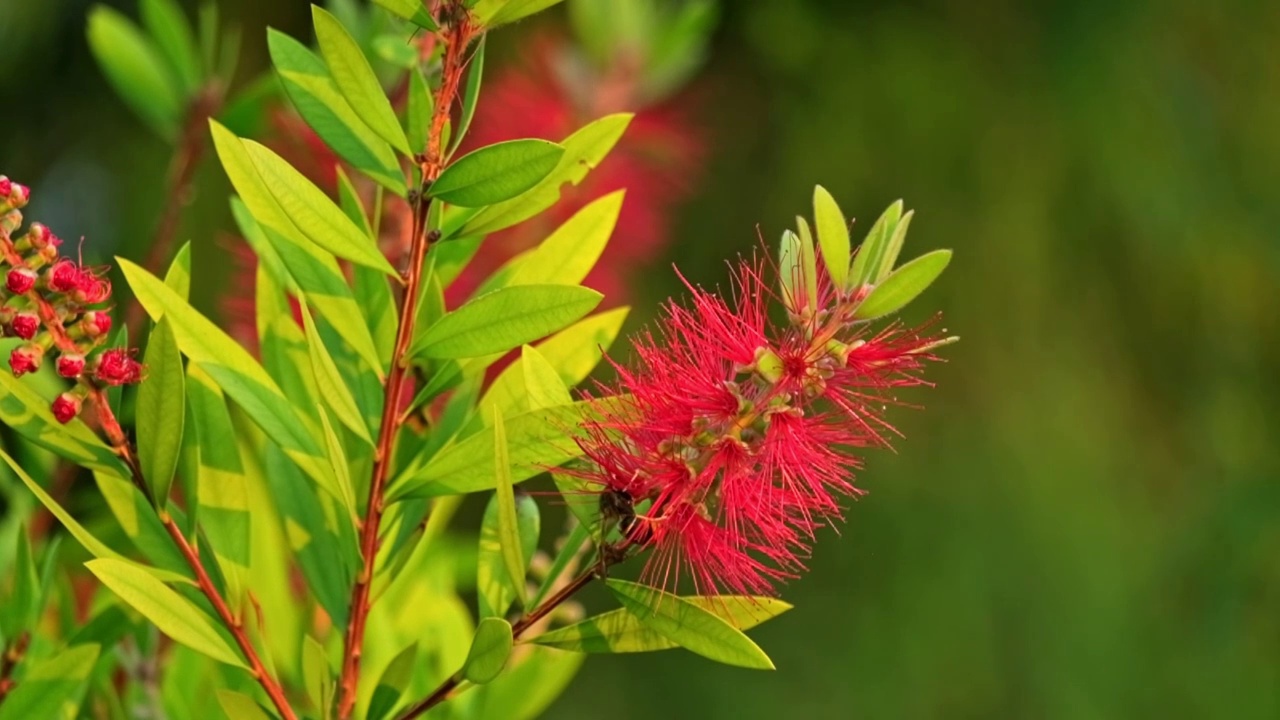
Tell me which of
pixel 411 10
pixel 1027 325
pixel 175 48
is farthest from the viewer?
pixel 1027 325

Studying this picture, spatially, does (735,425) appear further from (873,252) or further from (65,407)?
(65,407)

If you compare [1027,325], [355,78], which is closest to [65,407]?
[355,78]

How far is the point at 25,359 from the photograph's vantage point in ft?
1.12

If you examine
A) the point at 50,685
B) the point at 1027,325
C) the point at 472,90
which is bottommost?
the point at 50,685

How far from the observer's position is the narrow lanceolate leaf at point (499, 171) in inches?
13.6

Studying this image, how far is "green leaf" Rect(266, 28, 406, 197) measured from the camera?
1.21 feet

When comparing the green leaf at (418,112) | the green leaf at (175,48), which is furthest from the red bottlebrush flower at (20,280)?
the green leaf at (175,48)

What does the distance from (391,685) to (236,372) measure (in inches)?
4.1

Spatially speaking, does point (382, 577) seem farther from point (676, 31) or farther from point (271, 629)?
point (676, 31)

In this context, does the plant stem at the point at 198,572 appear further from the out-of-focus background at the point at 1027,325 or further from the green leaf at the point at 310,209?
the out-of-focus background at the point at 1027,325

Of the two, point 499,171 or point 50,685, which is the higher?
point 499,171

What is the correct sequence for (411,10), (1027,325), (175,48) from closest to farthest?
(411,10), (175,48), (1027,325)

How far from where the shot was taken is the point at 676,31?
40.3 inches

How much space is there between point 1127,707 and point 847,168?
0.67 m
